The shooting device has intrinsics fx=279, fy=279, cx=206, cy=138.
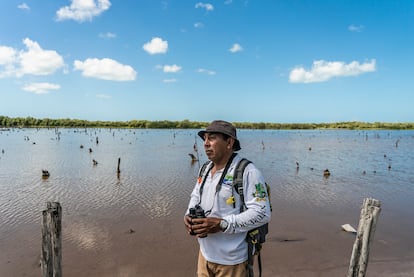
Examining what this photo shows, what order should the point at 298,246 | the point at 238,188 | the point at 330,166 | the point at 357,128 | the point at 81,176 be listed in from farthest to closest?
1. the point at 357,128
2. the point at 330,166
3. the point at 81,176
4. the point at 298,246
5. the point at 238,188

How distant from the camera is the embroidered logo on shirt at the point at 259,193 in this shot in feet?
9.15

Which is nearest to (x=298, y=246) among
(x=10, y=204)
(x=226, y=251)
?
(x=226, y=251)

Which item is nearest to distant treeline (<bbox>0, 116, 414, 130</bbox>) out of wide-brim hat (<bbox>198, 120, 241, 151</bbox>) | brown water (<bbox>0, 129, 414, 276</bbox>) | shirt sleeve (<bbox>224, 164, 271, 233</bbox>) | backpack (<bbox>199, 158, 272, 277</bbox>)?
brown water (<bbox>0, 129, 414, 276</bbox>)

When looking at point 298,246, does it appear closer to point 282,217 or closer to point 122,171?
point 282,217

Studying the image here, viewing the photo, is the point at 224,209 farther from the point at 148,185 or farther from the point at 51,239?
the point at 148,185

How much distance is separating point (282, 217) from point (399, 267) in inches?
171

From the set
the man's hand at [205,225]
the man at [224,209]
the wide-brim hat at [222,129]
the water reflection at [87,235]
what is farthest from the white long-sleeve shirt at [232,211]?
the water reflection at [87,235]

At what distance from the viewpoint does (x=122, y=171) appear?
20.6 metres

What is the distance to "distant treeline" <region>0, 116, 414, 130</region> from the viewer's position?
354 feet

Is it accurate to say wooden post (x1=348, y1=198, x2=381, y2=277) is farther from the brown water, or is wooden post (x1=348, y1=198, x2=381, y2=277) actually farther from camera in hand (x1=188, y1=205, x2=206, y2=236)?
camera in hand (x1=188, y1=205, x2=206, y2=236)

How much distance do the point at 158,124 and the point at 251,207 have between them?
370 feet

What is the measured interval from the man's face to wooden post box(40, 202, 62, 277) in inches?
103

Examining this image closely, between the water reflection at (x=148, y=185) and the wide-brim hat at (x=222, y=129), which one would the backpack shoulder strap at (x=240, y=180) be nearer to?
the wide-brim hat at (x=222, y=129)

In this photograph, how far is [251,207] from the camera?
2.78 m
